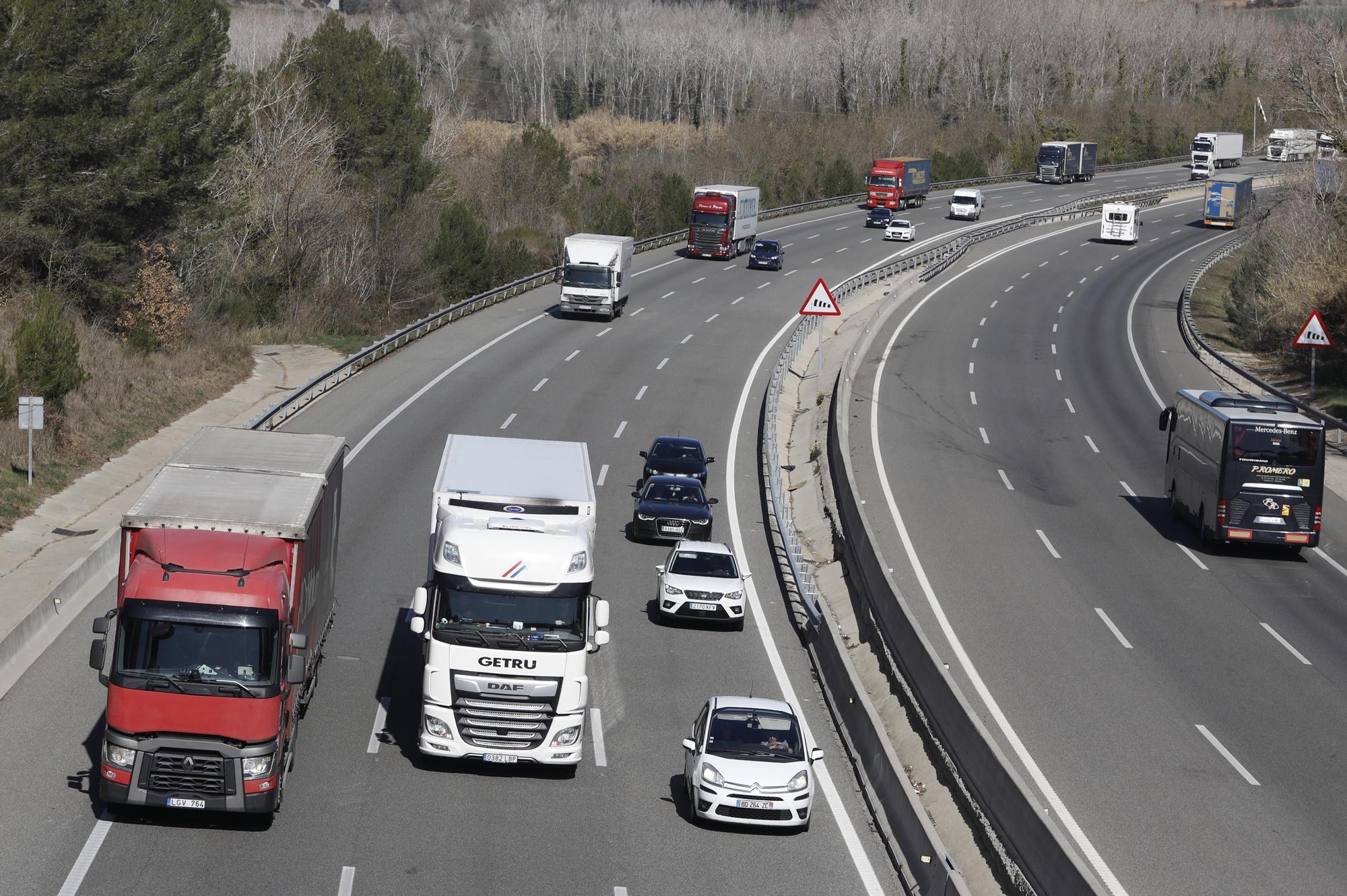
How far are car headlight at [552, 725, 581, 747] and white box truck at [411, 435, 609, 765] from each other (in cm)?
1

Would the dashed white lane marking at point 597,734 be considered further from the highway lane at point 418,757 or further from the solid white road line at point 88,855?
the solid white road line at point 88,855

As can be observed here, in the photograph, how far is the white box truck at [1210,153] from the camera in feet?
404

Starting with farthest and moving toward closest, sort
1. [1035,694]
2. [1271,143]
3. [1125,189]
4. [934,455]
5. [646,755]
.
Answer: [1271,143], [1125,189], [934,455], [1035,694], [646,755]

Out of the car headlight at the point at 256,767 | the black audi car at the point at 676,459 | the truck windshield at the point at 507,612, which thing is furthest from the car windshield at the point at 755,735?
the black audi car at the point at 676,459

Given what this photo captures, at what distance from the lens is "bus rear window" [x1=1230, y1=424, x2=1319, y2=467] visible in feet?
104

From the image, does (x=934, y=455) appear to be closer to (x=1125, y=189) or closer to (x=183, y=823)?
(x=183, y=823)

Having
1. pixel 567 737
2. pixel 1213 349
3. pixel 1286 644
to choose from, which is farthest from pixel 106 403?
pixel 1213 349

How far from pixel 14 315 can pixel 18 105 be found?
6.16 m

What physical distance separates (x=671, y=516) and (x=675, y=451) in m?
5.01

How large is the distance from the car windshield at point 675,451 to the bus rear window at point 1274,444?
500 inches

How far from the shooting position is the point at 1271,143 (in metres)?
135

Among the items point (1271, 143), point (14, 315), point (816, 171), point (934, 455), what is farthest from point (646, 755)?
point (1271, 143)

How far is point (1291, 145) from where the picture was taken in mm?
120188

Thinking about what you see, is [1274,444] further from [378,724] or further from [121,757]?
[121,757]
